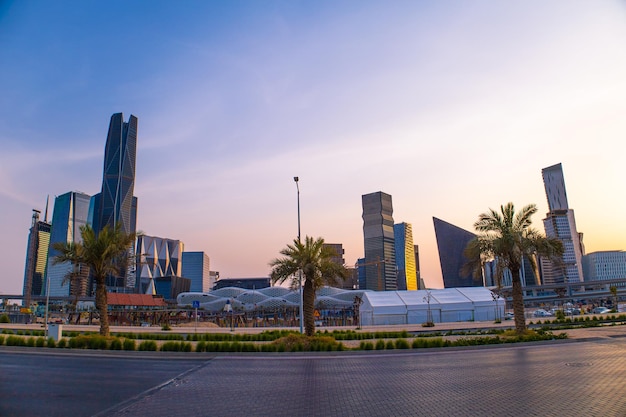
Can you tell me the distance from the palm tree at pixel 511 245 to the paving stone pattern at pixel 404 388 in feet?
25.9

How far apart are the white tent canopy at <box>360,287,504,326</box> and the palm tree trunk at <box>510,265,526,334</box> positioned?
84.8ft

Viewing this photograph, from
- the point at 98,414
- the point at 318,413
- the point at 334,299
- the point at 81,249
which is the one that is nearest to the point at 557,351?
the point at 318,413

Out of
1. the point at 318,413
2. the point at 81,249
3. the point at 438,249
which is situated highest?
the point at 438,249

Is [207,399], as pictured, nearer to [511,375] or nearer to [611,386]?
[511,375]

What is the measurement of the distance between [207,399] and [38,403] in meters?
3.93

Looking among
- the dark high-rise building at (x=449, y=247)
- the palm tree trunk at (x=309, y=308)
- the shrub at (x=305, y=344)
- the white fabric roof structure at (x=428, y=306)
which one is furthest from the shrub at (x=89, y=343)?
the dark high-rise building at (x=449, y=247)

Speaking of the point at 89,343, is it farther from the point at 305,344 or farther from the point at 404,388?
the point at 404,388

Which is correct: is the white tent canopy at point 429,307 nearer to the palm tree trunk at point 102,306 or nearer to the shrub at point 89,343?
the palm tree trunk at point 102,306

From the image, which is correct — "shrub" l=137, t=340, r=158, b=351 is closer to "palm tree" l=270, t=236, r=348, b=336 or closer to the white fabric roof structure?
"palm tree" l=270, t=236, r=348, b=336

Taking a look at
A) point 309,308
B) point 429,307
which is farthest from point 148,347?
point 429,307

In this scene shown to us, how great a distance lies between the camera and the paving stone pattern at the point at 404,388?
1011 cm

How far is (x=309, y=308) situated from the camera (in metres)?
26.6

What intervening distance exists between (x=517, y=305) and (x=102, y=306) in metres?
25.5

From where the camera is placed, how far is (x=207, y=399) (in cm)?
1156
